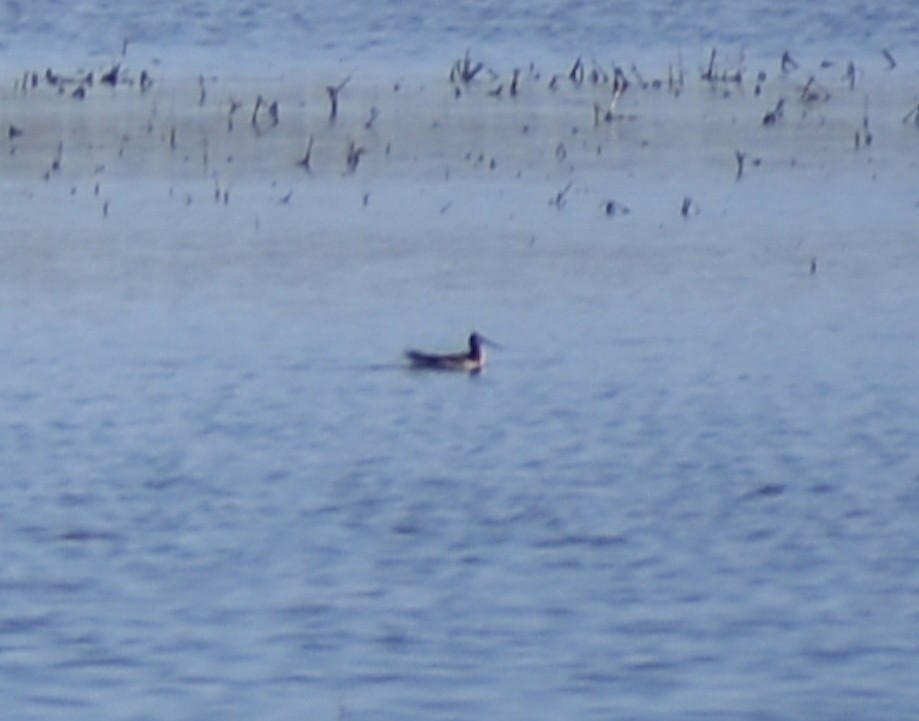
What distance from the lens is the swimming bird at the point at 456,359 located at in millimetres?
14331

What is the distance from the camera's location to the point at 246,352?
49.1 feet

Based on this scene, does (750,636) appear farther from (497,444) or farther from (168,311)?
(168,311)

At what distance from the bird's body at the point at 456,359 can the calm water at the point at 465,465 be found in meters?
0.10

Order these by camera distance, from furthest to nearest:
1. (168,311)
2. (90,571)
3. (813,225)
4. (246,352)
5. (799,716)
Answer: (813,225)
(168,311)
(246,352)
(90,571)
(799,716)

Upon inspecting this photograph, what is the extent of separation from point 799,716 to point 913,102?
16313 mm

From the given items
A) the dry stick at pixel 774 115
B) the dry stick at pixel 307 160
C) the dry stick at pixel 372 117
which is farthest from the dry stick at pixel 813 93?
the dry stick at pixel 307 160

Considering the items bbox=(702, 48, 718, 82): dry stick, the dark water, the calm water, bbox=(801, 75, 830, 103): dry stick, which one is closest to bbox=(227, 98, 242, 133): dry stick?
the calm water

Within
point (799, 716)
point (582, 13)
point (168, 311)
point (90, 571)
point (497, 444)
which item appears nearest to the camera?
point (799, 716)

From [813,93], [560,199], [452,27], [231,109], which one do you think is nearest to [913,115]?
[813,93]

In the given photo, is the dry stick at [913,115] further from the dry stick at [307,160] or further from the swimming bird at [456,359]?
the swimming bird at [456,359]

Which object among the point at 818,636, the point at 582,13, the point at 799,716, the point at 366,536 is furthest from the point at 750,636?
the point at 582,13

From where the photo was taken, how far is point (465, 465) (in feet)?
41.3

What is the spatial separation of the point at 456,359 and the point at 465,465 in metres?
1.84

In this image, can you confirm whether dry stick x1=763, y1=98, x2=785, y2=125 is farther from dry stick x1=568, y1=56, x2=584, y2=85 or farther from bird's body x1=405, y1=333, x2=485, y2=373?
bird's body x1=405, y1=333, x2=485, y2=373
